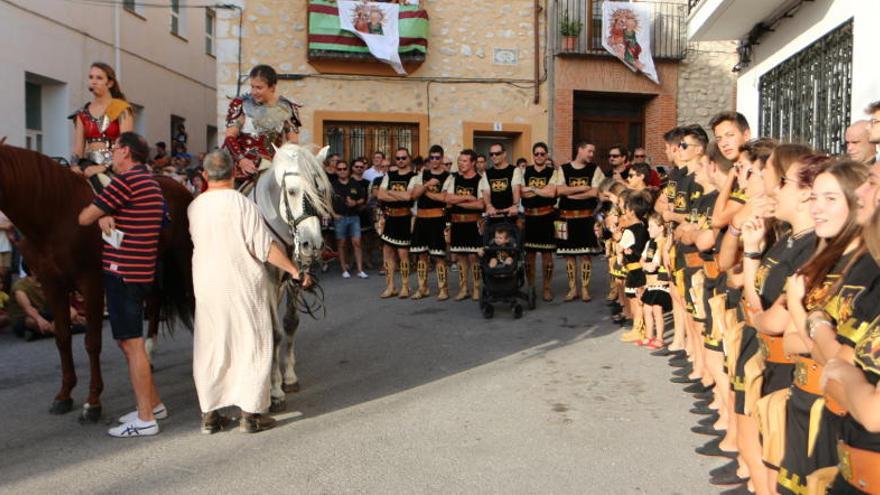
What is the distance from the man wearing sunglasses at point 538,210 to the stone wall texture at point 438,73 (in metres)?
7.96

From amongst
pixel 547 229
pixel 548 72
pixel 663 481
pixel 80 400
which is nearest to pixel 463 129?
pixel 548 72

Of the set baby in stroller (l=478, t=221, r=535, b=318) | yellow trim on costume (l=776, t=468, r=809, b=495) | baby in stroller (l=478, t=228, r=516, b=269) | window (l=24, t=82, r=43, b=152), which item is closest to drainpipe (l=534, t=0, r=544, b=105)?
baby in stroller (l=478, t=221, r=535, b=318)

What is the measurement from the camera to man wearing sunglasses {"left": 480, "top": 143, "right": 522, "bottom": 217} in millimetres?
11438

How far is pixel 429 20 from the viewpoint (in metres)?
19.0

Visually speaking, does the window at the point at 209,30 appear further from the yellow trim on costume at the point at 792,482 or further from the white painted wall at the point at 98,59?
the yellow trim on costume at the point at 792,482

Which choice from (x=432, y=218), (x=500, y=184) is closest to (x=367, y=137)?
(x=432, y=218)

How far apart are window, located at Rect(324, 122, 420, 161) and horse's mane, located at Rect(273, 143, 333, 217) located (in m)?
13.1

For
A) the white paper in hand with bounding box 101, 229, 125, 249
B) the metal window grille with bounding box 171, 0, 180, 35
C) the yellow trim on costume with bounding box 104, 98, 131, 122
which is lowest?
the white paper in hand with bounding box 101, 229, 125, 249

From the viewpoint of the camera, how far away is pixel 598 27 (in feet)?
64.9

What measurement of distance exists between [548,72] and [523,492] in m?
16.1

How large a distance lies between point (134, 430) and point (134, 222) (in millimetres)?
1462

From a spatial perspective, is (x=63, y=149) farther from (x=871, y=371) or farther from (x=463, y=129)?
(x=871, y=371)

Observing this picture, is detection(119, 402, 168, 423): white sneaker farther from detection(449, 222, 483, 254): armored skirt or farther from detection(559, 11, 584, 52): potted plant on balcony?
detection(559, 11, 584, 52): potted plant on balcony

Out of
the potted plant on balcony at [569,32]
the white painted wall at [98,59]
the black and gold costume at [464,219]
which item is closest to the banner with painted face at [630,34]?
the potted plant on balcony at [569,32]
